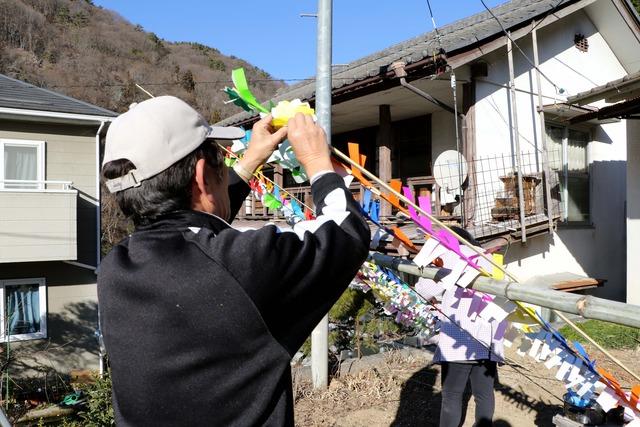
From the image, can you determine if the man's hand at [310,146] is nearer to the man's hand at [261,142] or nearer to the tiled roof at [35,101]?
the man's hand at [261,142]

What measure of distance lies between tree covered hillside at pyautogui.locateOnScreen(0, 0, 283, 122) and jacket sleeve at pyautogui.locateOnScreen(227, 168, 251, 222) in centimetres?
2705

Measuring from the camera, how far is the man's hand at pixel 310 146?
1307mm

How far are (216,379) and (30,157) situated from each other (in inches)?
452

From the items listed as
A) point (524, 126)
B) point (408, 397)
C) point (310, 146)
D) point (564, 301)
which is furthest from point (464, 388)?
point (524, 126)

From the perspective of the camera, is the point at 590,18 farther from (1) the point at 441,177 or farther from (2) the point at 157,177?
(2) the point at 157,177

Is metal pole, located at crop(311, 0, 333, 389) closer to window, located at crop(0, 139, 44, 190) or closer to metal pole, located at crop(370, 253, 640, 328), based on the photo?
metal pole, located at crop(370, 253, 640, 328)

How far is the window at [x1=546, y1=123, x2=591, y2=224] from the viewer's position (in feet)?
27.4

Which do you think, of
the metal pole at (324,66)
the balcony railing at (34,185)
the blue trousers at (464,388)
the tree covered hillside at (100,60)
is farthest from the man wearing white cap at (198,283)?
the tree covered hillside at (100,60)

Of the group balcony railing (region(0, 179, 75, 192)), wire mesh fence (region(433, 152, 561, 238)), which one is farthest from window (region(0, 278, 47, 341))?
wire mesh fence (region(433, 152, 561, 238))

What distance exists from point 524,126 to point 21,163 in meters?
10.2

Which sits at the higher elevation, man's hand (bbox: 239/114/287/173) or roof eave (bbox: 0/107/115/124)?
roof eave (bbox: 0/107/115/124)

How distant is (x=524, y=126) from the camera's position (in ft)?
26.0

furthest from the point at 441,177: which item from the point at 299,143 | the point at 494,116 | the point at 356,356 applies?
the point at 299,143

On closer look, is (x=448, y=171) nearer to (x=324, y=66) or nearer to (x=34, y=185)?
(x=324, y=66)
